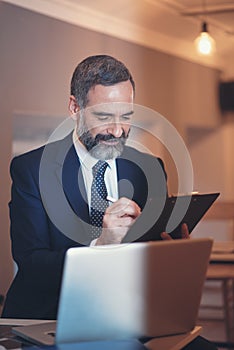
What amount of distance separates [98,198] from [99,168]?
0.10m

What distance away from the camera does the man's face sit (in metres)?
1.87

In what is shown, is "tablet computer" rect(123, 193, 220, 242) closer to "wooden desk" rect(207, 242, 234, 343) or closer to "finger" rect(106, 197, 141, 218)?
"finger" rect(106, 197, 141, 218)

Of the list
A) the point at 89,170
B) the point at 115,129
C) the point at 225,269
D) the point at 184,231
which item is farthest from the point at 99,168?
the point at 225,269

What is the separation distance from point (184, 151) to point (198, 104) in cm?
52

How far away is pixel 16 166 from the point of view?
74.4 inches

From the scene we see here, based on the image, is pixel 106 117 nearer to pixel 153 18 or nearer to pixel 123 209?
pixel 123 209

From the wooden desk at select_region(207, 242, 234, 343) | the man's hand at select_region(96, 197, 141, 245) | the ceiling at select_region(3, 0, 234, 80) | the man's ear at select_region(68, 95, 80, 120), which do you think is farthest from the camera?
the ceiling at select_region(3, 0, 234, 80)

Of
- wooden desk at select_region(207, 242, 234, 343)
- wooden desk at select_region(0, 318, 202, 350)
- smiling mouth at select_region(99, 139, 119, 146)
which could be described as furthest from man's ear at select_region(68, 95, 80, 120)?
wooden desk at select_region(207, 242, 234, 343)

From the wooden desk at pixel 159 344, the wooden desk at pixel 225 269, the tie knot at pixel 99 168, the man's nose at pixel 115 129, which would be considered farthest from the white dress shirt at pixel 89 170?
the wooden desk at pixel 225 269

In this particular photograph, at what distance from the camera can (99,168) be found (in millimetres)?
1960

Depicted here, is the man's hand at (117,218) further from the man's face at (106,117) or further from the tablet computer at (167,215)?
the man's face at (106,117)

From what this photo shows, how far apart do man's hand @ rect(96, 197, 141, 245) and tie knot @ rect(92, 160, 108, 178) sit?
23 cm

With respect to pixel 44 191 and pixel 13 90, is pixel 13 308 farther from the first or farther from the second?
pixel 13 90

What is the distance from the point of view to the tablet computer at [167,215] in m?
1.60
